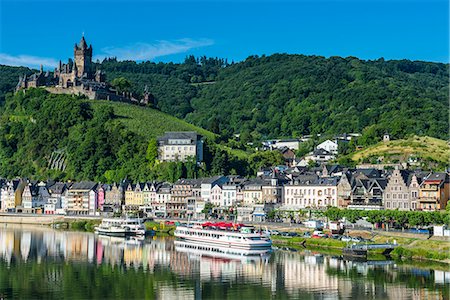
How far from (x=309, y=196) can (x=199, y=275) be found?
105ft

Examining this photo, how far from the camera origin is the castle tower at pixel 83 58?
142 m

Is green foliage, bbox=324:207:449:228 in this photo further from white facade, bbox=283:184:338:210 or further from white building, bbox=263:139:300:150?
white building, bbox=263:139:300:150

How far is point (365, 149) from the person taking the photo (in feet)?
358

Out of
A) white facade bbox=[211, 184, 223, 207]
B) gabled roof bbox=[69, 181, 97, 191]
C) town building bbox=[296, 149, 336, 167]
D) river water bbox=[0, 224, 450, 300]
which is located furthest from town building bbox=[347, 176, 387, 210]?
town building bbox=[296, 149, 336, 167]

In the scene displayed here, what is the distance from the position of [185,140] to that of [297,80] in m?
83.9

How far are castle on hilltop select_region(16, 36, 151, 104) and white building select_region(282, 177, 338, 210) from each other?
60625 mm

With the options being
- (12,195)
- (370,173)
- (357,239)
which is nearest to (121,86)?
(12,195)

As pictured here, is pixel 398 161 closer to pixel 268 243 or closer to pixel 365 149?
pixel 365 149

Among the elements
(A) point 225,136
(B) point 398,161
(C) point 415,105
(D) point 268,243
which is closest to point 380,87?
(C) point 415,105

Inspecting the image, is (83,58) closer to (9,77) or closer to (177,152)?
(9,77)

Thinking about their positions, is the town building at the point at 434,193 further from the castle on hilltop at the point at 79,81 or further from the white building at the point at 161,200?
the castle on hilltop at the point at 79,81

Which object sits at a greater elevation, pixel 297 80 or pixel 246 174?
pixel 297 80

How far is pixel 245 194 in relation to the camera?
8369cm

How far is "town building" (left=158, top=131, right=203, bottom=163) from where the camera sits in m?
100
